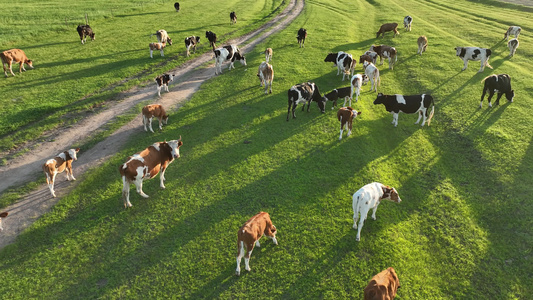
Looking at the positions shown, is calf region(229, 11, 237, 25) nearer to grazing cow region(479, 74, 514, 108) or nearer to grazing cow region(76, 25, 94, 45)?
grazing cow region(76, 25, 94, 45)

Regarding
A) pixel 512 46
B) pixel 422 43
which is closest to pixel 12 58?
pixel 422 43

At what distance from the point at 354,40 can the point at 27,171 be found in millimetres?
30408

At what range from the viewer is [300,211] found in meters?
11.2

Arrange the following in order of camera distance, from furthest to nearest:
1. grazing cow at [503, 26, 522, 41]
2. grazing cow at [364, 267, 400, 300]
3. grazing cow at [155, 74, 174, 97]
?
grazing cow at [503, 26, 522, 41], grazing cow at [155, 74, 174, 97], grazing cow at [364, 267, 400, 300]

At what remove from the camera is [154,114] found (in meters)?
16.1

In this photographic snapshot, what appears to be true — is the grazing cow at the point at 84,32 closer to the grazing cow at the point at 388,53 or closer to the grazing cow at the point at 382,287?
the grazing cow at the point at 388,53

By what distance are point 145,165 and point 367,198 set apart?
8087mm

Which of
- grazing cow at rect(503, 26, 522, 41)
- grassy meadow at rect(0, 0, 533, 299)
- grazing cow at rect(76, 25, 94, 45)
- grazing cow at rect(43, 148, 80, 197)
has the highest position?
Answer: grazing cow at rect(76, 25, 94, 45)

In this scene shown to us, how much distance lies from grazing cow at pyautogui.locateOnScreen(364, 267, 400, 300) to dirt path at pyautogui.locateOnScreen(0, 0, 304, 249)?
11277mm

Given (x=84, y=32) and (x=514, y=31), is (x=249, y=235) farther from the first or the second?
(x=514, y=31)

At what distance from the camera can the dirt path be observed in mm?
11242

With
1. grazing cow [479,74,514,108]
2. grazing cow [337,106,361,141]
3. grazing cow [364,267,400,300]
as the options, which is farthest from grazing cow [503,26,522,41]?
grazing cow [364,267,400,300]

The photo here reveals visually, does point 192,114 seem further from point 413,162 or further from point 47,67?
point 47,67

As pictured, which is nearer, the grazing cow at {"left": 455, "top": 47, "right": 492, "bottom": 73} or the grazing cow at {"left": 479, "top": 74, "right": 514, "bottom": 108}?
the grazing cow at {"left": 479, "top": 74, "right": 514, "bottom": 108}
